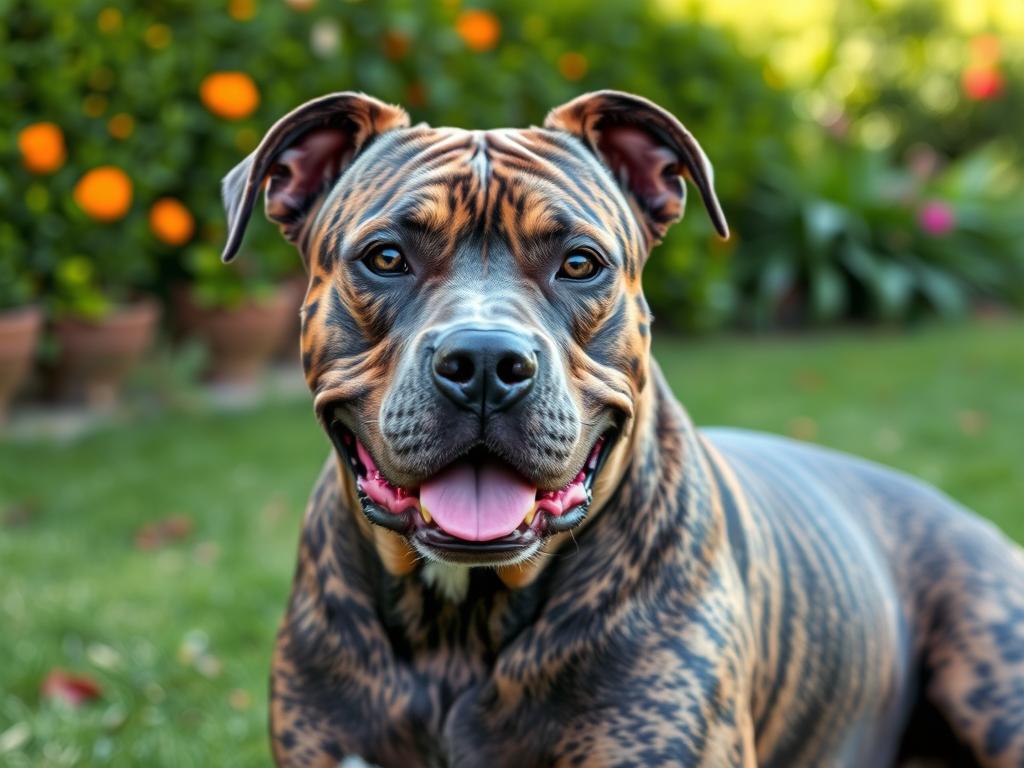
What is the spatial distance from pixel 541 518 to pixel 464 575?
0.29m

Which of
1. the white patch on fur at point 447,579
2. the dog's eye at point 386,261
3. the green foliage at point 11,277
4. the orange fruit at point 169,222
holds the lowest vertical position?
the green foliage at point 11,277

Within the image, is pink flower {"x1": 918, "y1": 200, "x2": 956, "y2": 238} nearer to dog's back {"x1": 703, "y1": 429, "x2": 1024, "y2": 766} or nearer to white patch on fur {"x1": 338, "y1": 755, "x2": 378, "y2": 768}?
dog's back {"x1": 703, "y1": 429, "x2": 1024, "y2": 766}

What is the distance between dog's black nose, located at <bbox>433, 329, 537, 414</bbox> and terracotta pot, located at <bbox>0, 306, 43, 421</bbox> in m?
4.42

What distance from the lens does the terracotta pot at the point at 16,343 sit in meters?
6.05

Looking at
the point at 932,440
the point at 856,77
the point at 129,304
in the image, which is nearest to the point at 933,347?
the point at 932,440

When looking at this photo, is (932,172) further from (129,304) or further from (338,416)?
(338,416)

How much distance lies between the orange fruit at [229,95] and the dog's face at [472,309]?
4001 millimetres

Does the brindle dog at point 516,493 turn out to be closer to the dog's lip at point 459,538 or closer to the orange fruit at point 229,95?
the dog's lip at point 459,538

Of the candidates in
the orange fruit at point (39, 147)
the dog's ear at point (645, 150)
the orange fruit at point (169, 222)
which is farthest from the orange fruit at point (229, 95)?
the dog's ear at point (645, 150)

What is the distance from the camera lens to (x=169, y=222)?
21.5 ft

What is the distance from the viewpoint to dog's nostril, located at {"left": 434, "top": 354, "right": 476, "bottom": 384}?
223 cm

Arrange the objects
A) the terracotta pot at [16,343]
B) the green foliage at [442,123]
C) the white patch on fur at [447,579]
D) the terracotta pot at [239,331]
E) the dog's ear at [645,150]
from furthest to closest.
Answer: the terracotta pot at [239,331], the green foliage at [442,123], the terracotta pot at [16,343], the dog's ear at [645,150], the white patch on fur at [447,579]

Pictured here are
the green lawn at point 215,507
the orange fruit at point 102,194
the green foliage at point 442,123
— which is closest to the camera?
the green lawn at point 215,507

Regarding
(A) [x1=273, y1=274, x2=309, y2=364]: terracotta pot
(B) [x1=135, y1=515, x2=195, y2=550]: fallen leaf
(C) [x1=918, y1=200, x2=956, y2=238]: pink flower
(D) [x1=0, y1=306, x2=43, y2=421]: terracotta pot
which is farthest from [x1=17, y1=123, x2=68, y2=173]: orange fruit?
(C) [x1=918, y1=200, x2=956, y2=238]: pink flower
